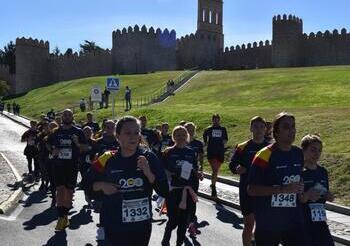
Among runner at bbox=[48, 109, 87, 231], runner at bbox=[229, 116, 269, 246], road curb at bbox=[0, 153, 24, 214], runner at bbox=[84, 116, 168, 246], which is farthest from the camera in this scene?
road curb at bbox=[0, 153, 24, 214]

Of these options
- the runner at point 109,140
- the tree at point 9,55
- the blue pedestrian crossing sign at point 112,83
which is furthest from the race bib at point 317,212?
the tree at point 9,55

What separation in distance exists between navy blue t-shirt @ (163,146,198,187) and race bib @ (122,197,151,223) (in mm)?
3470

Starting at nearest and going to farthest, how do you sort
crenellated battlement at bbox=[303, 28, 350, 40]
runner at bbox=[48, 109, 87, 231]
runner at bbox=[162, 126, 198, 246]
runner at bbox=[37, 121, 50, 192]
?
runner at bbox=[162, 126, 198, 246] < runner at bbox=[48, 109, 87, 231] < runner at bbox=[37, 121, 50, 192] < crenellated battlement at bbox=[303, 28, 350, 40]

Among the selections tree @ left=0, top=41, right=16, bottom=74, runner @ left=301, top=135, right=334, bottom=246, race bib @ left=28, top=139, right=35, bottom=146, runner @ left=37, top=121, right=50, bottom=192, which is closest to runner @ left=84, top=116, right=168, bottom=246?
runner @ left=301, top=135, right=334, bottom=246

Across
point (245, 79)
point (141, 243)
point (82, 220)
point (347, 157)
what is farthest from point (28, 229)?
point (245, 79)

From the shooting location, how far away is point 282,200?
6.24 m

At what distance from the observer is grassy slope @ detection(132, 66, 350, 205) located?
18.0 metres

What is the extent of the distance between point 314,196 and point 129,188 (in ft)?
6.52

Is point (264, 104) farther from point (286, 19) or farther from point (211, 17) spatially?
point (211, 17)

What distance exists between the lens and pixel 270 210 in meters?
6.24

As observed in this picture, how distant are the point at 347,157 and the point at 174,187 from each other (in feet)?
26.8

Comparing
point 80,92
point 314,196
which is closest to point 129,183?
point 314,196

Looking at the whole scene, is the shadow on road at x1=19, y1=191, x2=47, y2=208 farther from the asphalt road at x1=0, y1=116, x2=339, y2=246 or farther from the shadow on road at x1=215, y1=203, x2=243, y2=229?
the shadow on road at x1=215, y1=203, x2=243, y2=229

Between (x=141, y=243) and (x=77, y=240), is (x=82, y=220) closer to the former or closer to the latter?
(x=77, y=240)
